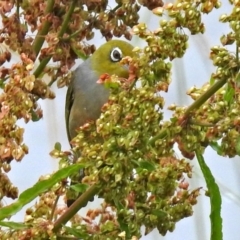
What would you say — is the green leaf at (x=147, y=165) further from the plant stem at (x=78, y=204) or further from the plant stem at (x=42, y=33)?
the plant stem at (x=42, y=33)

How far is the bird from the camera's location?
107 cm

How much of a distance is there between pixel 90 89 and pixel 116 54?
15 centimetres

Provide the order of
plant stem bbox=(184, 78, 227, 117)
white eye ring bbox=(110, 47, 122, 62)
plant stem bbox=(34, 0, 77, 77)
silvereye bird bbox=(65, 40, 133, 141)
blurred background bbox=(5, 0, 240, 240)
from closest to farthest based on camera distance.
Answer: plant stem bbox=(184, 78, 227, 117) → plant stem bbox=(34, 0, 77, 77) → white eye ring bbox=(110, 47, 122, 62) → silvereye bird bbox=(65, 40, 133, 141) → blurred background bbox=(5, 0, 240, 240)

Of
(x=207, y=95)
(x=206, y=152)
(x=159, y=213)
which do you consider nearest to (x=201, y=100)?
(x=207, y=95)

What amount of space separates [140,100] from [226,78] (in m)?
0.07

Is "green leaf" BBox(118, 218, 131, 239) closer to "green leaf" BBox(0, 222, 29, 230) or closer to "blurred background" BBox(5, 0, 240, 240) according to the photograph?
"green leaf" BBox(0, 222, 29, 230)

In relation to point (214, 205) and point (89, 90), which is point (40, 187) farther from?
point (89, 90)

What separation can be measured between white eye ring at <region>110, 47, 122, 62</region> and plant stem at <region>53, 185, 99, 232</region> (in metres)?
0.40

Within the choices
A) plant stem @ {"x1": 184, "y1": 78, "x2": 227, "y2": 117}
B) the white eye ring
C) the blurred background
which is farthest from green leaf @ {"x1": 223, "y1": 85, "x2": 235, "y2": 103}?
the blurred background

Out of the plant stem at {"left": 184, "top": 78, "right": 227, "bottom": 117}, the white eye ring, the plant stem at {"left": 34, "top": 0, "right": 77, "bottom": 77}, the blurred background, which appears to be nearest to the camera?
the plant stem at {"left": 184, "top": 78, "right": 227, "bottom": 117}

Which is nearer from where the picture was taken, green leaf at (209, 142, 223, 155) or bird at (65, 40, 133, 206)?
green leaf at (209, 142, 223, 155)

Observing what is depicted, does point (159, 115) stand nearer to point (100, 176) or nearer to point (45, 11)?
point (100, 176)

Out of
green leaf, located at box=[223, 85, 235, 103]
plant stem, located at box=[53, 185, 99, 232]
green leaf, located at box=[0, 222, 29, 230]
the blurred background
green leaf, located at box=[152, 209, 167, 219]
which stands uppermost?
the blurred background

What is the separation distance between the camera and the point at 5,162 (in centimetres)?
63
